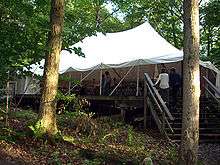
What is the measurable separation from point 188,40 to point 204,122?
19.7ft

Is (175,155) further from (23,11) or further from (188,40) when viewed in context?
(23,11)

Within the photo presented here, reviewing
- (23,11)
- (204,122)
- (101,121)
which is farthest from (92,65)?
(23,11)

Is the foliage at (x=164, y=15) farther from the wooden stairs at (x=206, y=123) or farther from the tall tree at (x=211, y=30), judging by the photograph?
the wooden stairs at (x=206, y=123)

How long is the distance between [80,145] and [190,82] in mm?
2971

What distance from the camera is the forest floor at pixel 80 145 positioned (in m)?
7.88

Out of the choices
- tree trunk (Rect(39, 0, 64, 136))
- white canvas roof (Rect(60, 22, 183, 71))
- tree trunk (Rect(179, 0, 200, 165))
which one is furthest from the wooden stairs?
tree trunk (Rect(39, 0, 64, 136))

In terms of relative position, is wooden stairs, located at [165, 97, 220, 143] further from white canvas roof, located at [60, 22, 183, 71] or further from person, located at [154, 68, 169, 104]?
white canvas roof, located at [60, 22, 183, 71]

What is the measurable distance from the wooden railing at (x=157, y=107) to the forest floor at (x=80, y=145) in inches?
20.0

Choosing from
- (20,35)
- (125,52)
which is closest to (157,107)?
(125,52)

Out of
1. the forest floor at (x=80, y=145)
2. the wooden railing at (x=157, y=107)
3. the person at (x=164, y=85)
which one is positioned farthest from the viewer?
the person at (x=164, y=85)

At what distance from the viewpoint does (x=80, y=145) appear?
9.21 m

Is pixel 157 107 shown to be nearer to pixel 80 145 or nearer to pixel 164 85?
pixel 164 85

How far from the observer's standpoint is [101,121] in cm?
1327

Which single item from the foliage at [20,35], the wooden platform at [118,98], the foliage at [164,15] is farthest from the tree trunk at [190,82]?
the foliage at [164,15]
